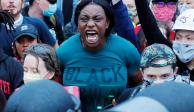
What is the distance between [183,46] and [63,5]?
8.85ft

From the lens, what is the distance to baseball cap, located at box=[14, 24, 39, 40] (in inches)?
168

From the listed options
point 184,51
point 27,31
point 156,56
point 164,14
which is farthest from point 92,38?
point 164,14

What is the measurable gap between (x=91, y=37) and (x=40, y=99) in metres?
2.41

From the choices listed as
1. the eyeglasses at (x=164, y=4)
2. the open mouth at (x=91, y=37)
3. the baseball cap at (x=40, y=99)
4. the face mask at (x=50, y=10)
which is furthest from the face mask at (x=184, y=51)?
the eyeglasses at (x=164, y=4)

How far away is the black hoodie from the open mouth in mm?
508

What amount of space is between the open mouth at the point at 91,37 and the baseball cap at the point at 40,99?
2.33m

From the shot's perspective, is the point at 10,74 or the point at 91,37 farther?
the point at 91,37

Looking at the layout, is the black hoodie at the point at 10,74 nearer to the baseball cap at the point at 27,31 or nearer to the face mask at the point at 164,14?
the baseball cap at the point at 27,31

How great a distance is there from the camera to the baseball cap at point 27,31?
426 cm

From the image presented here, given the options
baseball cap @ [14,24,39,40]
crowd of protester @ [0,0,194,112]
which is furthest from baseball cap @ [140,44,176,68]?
baseball cap @ [14,24,39,40]

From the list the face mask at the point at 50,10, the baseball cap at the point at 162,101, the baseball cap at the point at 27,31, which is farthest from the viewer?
the face mask at the point at 50,10

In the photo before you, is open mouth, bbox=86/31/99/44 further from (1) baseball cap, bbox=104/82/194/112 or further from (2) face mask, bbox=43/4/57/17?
(1) baseball cap, bbox=104/82/194/112

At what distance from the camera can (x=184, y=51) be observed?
12.6 ft

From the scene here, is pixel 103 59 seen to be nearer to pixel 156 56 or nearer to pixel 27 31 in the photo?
pixel 156 56
